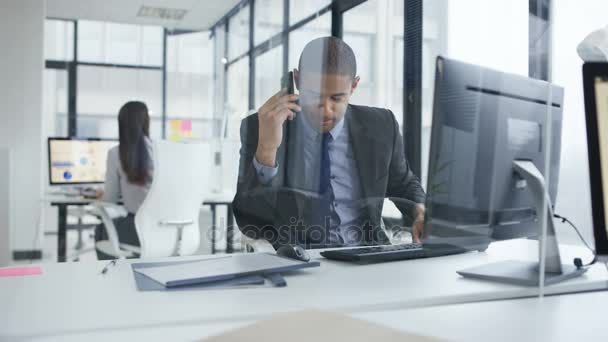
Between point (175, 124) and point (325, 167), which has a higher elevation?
point (175, 124)

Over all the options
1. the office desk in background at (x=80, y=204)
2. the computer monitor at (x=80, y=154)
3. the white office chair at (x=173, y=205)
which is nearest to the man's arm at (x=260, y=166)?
the office desk in background at (x=80, y=204)

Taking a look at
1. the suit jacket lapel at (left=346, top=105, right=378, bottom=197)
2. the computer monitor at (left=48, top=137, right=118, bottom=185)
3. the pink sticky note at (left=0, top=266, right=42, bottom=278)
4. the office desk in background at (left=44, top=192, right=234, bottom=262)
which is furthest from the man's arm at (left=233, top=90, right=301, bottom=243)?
the pink sticky note at (left=0, top=266, right=42, bottom=278)

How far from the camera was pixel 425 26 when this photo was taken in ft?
5.65

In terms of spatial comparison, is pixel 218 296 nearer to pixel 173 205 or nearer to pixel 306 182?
pixel 306 182

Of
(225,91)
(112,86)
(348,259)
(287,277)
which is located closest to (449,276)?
(348,259)

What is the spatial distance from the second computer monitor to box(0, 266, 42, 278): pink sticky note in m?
0.86

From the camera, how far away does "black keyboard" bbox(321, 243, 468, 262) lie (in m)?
1.35

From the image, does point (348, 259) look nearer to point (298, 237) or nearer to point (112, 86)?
point (298, 237)

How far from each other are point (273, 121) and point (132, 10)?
27.0 inches

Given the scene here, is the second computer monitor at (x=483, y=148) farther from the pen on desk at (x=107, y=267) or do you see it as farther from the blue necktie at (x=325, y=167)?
the blue necktie at (x=325, y=167)

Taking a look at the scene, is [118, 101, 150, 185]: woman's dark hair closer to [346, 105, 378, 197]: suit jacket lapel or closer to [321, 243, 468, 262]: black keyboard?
[346, 105, 378, 197]: suit jacket lapel

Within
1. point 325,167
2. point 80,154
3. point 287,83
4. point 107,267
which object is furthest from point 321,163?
point 107,267

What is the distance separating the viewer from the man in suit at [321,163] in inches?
71.0

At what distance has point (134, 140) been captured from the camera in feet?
6.96
